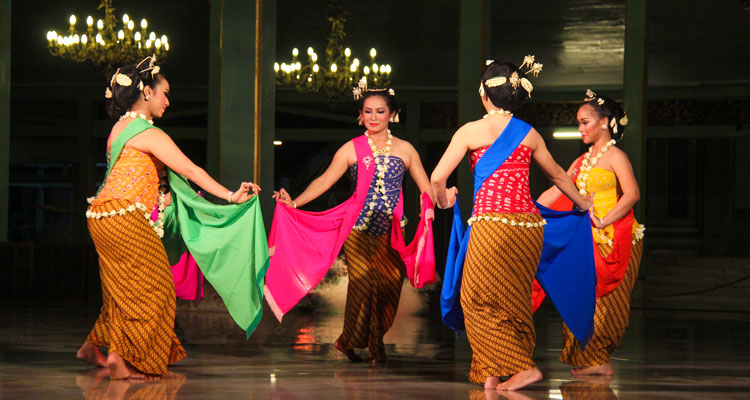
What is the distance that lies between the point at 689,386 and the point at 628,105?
219 inches

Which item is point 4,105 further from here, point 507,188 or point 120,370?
point 507,188

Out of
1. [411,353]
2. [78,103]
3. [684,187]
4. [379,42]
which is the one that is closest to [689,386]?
[411,353]

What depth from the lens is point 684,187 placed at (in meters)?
16.6

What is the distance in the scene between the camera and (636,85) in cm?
954

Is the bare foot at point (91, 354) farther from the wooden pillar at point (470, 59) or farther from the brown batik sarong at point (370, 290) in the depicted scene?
the wooden pillar at point (470, 59)

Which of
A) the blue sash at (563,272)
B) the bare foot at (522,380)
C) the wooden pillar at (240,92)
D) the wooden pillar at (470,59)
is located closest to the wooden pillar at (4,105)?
the wooden pillar at (240,92)

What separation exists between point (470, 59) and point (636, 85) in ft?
6.90

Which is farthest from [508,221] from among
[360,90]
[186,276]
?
[186,276]

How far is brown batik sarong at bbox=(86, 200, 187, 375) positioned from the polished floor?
0.52 ft

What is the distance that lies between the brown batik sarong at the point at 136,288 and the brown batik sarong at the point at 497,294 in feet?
4.46

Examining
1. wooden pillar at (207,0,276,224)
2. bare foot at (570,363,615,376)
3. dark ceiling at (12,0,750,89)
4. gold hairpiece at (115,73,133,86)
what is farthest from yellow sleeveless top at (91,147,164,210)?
dark ceiling at (12,0,750,89)

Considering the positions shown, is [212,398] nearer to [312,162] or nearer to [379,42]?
[379,42]

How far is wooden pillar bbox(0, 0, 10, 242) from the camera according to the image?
957cm

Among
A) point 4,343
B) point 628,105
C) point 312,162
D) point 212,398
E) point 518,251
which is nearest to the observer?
point 212,398
